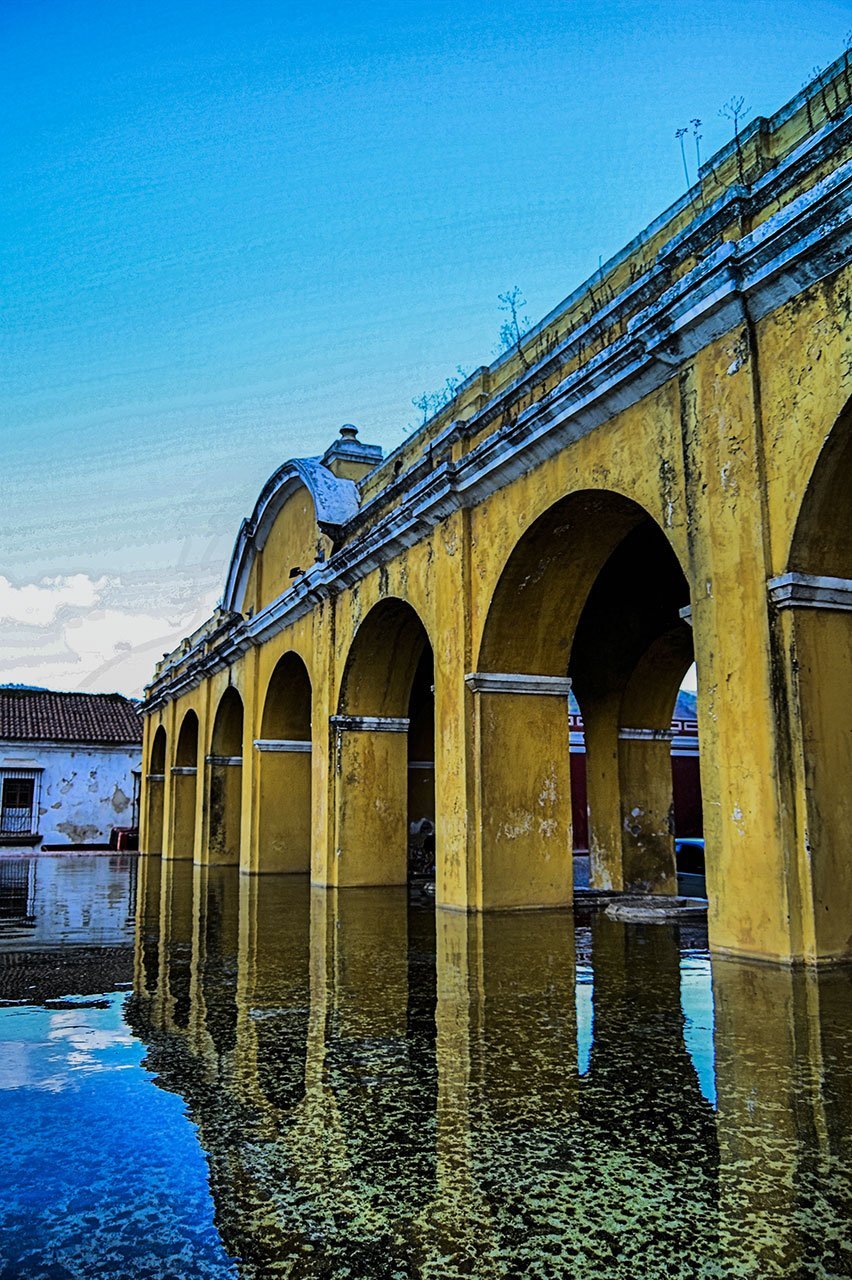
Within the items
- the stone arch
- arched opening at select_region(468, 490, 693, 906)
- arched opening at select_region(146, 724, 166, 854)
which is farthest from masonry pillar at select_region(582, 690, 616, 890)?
arched opening at select_region(146, 724, 166, 854)

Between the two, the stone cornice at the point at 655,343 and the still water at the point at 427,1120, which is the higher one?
the stone cornice at the point at 655,343

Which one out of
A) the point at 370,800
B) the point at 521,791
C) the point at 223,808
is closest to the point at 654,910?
the point at 521,791

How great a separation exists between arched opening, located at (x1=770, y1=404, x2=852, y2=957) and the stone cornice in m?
0.91

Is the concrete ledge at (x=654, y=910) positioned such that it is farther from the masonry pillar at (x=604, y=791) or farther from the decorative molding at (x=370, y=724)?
the decorative molding at (x=370, y=724)

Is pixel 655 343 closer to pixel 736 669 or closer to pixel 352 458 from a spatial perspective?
pixel 736 669

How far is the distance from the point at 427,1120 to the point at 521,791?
5.76 m

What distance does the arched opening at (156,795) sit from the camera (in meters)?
23.6

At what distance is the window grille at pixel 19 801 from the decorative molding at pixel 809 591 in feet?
97.9

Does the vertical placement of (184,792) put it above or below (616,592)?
below

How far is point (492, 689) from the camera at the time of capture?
828 cm

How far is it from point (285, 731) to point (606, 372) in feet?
30.7

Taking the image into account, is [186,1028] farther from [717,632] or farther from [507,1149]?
[717,632]

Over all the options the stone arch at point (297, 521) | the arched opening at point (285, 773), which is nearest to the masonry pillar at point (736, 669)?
the stone arch at point (297, 521)

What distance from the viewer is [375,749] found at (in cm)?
1162
